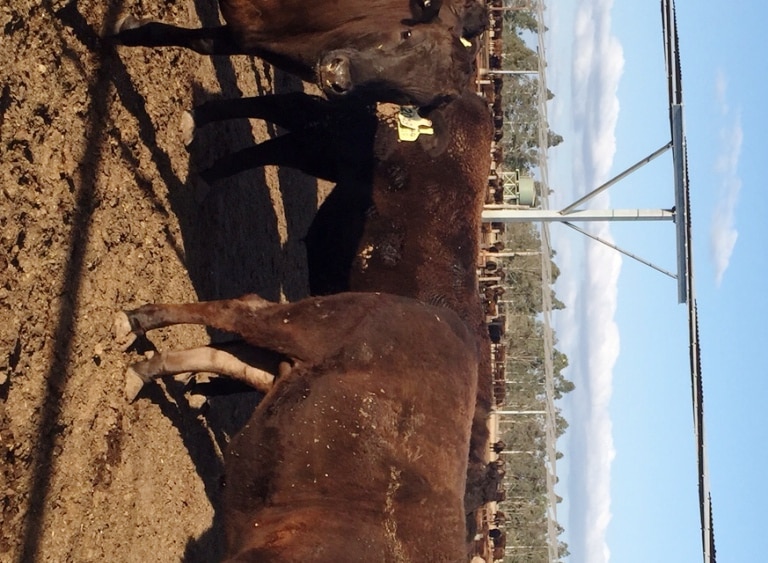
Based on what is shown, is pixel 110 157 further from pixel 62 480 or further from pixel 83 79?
pixel 62 480

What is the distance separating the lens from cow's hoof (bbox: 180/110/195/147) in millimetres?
5793

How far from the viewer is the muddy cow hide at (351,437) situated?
155 inches

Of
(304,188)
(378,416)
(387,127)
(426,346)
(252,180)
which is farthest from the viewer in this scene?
(304,188)

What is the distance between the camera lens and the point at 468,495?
17.0 feet

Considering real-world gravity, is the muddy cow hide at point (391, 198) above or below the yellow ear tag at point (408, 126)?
below

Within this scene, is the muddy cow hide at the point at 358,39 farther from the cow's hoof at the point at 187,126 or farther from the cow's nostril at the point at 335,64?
the cow's hoof at the point at 187,126

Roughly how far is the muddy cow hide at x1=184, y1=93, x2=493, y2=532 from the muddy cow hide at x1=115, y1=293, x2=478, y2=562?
3.42 feet

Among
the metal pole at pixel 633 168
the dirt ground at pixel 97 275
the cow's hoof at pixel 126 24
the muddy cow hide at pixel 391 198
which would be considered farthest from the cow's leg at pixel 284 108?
the metal pole at pixel 633 168

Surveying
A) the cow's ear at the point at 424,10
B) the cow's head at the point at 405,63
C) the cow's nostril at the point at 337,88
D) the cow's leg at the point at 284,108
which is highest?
the cow's leg at the point at 284,108

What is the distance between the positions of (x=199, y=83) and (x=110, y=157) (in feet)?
5.22

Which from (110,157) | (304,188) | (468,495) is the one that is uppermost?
(304,188)

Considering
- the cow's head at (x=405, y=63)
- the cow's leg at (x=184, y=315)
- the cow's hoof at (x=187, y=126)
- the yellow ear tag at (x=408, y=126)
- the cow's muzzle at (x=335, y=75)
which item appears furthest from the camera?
the cow's hoof at (x=187, y=126)

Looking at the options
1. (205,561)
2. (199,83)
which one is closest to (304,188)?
(199,83)

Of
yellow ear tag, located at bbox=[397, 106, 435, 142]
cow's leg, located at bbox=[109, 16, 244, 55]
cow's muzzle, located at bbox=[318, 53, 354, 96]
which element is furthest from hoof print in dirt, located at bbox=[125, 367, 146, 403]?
yellow ear tag, located at bbox=[397, 106, 435, 142]
